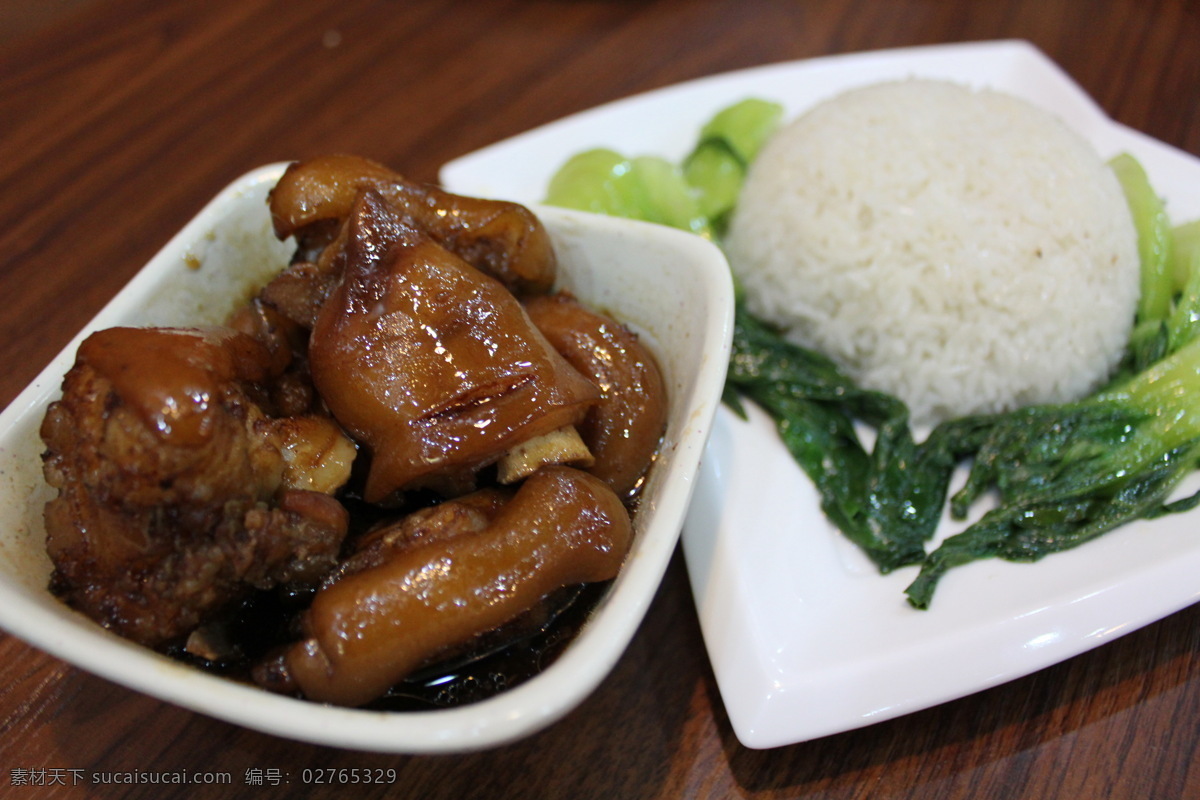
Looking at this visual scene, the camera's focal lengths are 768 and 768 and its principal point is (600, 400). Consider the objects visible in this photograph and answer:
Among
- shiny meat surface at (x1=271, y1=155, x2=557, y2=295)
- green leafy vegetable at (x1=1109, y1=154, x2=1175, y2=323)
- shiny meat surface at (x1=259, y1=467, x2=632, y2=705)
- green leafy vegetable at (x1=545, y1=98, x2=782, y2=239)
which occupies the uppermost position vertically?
shiny meat surface at (x1=271, y1=155, x2=557, y2=295)

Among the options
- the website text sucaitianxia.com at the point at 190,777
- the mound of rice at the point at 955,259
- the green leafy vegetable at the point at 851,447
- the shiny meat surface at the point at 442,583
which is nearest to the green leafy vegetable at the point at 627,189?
the mound of rice at the point at 955,259

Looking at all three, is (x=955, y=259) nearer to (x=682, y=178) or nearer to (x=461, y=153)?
(x=682, y=178)

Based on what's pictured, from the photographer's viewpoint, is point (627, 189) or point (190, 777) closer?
point (190, 777)

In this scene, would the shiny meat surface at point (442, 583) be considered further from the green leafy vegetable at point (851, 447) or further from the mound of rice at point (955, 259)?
the mound of rice at point (955, 259)

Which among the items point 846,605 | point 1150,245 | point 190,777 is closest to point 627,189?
point 846,605

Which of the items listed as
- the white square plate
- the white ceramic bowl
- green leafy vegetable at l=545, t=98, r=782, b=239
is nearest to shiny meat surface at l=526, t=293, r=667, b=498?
the white ceramic bowl

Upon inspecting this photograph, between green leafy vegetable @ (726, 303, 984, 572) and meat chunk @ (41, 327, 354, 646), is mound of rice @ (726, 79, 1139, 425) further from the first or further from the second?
meat chunk @ (41, 327, 354, 646)

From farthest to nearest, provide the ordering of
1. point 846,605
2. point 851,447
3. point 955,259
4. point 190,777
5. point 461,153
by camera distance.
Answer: point 461,153
point 955,259
point 851,447
point 846,605
point 190,777
